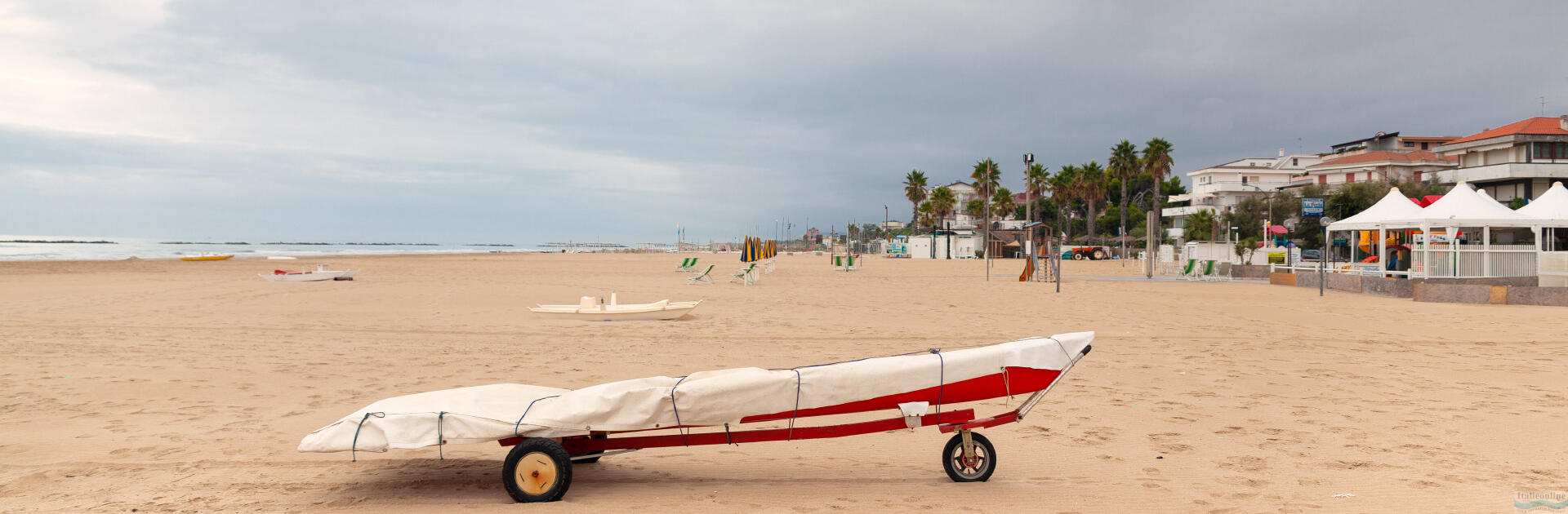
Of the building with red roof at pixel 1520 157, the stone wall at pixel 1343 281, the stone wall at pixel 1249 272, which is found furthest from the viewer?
the building with red roof at pixel 1520 157

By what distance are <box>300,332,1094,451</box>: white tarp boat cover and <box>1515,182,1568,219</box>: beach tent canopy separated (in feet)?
80.2

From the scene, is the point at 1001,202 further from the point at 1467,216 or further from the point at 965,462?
the point at 965,462

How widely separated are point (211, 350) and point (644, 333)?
538cm

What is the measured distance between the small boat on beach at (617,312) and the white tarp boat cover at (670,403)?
937 centimetres

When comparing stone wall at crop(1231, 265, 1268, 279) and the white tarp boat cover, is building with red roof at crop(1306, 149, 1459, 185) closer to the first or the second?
stone wall at crop(1231, 265, 1268, 279)

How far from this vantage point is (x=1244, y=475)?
492cm

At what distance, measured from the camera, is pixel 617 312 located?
14.1m

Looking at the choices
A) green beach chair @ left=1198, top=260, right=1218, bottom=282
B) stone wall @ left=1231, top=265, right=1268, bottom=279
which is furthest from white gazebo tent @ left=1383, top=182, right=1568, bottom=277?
stone wall @ left=1231, top=265, right=1268, bottom=279

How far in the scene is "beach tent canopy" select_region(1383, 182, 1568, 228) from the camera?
67.7ft

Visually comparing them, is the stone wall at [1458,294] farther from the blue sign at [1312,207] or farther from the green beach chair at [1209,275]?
the blue sign at [1312,207]

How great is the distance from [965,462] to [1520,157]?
61.0 m

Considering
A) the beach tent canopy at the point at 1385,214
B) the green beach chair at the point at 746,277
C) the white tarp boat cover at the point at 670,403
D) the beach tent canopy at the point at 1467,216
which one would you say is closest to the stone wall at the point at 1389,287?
the beach tent canopy at the point at 1467,216

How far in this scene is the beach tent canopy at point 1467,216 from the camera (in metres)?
20.6

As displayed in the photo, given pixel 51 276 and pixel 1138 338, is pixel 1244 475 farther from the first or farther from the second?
pixel 51 276
